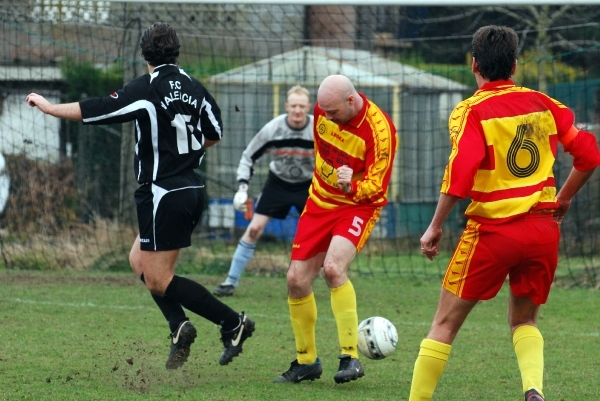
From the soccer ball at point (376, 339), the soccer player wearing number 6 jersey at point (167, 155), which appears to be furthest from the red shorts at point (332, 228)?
the soccer player wearing number 6 jersey at point (167, 155)

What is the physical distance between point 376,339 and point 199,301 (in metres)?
1.05

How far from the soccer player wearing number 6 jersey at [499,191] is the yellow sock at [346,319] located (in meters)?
1.24

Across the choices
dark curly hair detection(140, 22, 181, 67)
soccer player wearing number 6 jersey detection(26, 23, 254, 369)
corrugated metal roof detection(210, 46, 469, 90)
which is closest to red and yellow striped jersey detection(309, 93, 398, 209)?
soccer player wearing number 6 jersey detection(26, 23, 254, 369)

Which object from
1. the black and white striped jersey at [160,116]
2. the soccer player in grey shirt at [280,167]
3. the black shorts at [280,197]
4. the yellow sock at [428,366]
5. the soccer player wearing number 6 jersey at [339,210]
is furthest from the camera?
Result: the black shorts at [280,197]

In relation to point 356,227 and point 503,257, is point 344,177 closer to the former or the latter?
point 356,227

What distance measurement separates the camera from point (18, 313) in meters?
8.34

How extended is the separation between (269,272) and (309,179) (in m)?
2.67

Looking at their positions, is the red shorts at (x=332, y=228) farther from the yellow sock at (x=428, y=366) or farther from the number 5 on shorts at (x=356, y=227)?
the yellow sock at (x=428, y=366)

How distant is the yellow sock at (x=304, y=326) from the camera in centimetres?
600

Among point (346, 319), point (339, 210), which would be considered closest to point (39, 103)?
point (339, 210)

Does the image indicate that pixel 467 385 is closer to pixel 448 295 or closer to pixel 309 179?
pixel 448 295

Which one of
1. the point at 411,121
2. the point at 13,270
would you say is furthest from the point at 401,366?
the point at 411,121

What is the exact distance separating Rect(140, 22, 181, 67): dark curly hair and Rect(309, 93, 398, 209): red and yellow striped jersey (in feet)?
3.00

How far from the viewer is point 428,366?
4613mm
